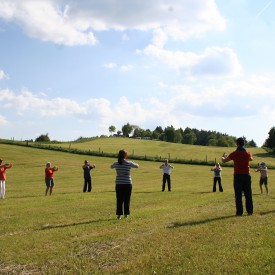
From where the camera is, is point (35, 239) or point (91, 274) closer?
point (91, 274)

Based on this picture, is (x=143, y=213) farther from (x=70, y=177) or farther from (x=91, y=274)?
(x=70, y=177)

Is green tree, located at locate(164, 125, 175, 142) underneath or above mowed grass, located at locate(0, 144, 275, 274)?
above

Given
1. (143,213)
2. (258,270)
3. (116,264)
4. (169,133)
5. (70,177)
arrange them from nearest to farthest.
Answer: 1. (258,270)
2. (116,264)
3. (143,213)
4. (70,177)
5. (169,133)

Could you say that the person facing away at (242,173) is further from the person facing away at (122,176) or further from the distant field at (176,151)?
the distant field at (176,151)

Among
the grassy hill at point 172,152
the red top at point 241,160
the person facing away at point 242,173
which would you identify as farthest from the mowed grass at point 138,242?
the grassy hill at point 172,152

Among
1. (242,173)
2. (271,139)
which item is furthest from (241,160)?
(271,139)

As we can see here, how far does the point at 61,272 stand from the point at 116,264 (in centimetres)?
108

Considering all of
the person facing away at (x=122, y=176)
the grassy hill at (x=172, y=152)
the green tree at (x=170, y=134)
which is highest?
the green tree at (x=170, y=134)

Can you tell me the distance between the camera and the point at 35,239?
10.4 m

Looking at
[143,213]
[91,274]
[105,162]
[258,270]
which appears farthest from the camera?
[105,162]

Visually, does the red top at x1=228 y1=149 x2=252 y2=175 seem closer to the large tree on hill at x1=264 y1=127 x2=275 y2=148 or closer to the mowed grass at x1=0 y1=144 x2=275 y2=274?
the mowed grass at x1=0 y1=144 x2=275 y2=274

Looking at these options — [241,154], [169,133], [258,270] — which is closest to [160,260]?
[258,270]

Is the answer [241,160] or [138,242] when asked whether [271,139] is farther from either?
[138,242]

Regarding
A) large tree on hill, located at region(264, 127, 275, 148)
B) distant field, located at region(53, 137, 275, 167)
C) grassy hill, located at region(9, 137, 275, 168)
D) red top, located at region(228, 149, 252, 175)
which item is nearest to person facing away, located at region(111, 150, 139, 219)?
red top, located at region(228, 149, 252, 175)
